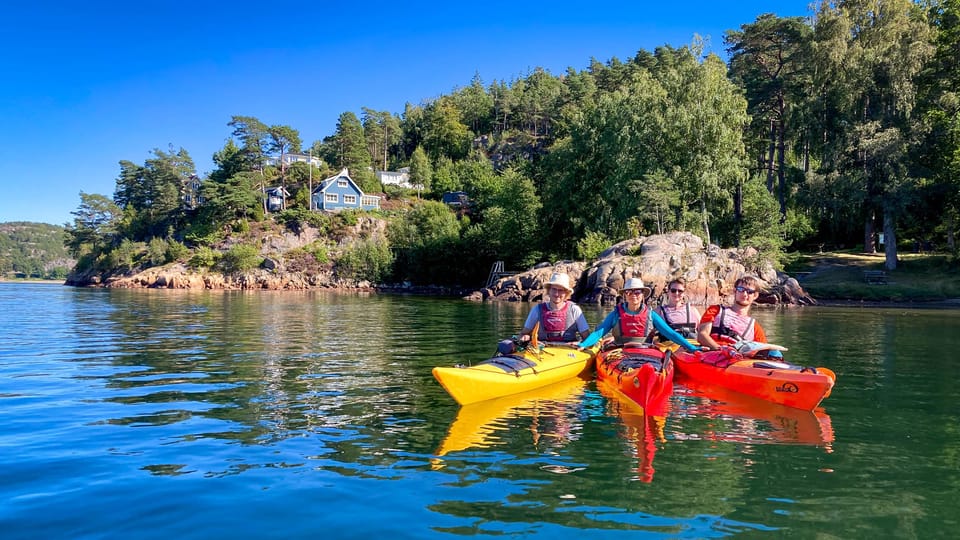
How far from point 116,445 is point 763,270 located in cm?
3654

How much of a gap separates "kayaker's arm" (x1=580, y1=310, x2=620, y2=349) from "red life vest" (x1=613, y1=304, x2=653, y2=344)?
0.17 m

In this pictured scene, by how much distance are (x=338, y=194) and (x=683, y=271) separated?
52026mm

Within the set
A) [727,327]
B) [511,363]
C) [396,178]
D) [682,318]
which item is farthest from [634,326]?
[396,178]

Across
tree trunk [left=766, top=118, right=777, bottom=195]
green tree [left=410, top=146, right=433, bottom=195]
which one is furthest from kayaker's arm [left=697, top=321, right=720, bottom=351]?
green tree [left=410, top=146, right=433, bottom=195]

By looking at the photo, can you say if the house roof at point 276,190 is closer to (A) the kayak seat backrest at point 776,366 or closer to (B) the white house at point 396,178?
(B) the white house at point 396,178

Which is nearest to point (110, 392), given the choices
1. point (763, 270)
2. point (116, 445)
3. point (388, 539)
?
point (116, 445)

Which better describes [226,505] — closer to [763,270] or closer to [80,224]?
[763,270]

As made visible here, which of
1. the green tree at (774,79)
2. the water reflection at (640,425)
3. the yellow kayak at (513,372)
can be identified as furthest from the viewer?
the green tree at (774,79)

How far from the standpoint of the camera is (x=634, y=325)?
1135cm

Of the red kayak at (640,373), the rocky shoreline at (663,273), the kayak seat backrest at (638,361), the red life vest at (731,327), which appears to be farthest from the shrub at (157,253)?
the red life vest at (731,327)

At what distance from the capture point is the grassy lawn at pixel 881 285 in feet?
112

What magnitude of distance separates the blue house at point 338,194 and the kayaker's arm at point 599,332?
67.7m

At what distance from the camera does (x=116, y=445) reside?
6.94m

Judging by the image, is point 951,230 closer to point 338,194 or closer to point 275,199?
point 338,194
